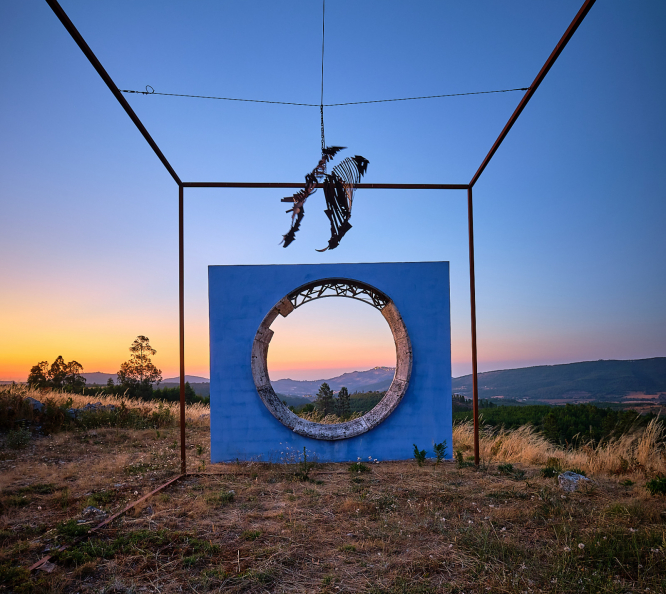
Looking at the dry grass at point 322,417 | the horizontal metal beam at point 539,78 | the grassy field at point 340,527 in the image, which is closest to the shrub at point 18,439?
the grassy field at point 340,527

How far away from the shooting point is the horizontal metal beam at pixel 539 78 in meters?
4.13

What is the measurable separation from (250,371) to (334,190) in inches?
159

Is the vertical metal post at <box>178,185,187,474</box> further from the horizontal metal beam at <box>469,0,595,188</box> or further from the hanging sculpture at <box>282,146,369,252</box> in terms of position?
the horizontal metal beam at <box>469,0,595,188</box>

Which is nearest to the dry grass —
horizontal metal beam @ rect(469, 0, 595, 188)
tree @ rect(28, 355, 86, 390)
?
horizontal metal beam @ rect(469, 0, 595, 188)

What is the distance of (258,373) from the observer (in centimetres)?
789

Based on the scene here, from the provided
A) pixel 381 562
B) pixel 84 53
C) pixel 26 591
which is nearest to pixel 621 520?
pixel 381 562

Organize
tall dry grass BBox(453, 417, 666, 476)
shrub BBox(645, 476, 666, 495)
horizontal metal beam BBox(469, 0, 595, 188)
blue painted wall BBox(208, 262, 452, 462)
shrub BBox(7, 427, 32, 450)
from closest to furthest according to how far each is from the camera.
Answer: horizontal metal beam BBox(469, 0, 595, 188)
shrub BBox(645, 476, 666, 495)
tall dry grass BBox(453, 417, 666, 476)
blue painted wall BBox(208, 262, 452, 462)
shrub BBox(7, 427, 32, 450)

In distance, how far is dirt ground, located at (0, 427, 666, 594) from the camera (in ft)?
11.1

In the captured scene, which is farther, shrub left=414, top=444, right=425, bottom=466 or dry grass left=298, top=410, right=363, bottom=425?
dry grass left=298, top=410, right=363, bottom=425

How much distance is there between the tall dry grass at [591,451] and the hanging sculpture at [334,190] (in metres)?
5.80

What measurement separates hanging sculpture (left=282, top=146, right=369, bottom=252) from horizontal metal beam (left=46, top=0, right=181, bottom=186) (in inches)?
80.1

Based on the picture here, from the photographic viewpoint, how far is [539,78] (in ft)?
16.9

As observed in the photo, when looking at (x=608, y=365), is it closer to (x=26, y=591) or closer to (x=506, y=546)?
(x=506, y=546)

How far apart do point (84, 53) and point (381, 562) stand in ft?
18.0
